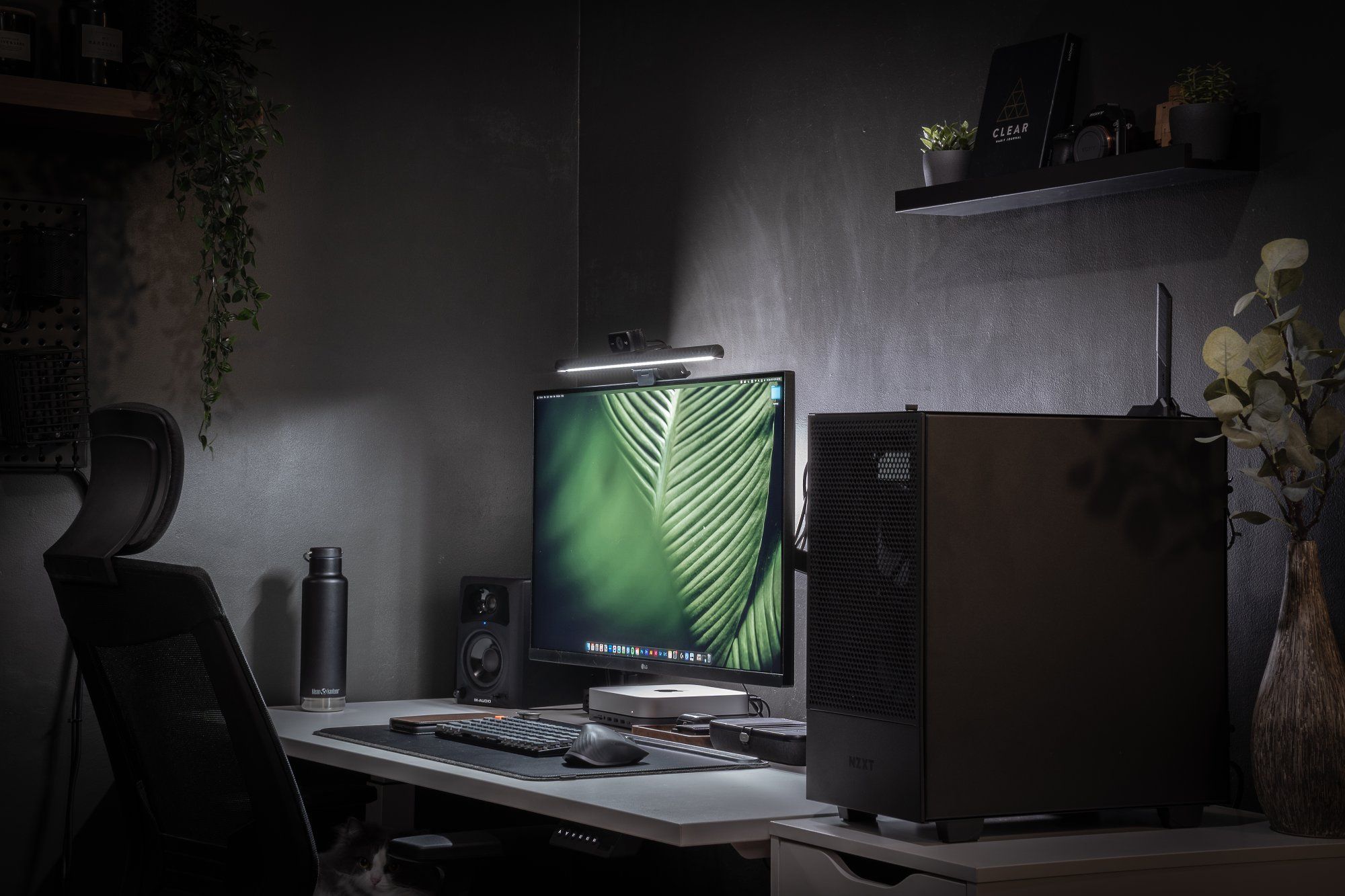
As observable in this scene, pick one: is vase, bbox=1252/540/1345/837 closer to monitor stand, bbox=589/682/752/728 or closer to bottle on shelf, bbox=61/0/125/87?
monitor stand, bbox=589/682/752/728

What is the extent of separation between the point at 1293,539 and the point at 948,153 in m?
0.77

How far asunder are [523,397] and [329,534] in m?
0.52

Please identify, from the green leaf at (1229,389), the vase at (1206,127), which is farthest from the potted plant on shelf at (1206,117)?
the green leaf at (1229,389)

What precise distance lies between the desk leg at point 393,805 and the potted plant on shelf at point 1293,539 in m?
1.35

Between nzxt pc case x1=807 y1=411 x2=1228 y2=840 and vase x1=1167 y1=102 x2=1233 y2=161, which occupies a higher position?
vase x1=1167 y1=102 x2=1233 y2=161

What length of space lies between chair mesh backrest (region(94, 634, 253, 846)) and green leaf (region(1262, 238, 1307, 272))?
1301mm

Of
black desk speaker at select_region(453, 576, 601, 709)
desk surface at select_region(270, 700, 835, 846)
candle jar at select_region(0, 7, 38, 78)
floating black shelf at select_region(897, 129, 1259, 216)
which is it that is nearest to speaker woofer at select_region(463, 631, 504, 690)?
black desk speaker at select_region(453, 576, 601, 709)

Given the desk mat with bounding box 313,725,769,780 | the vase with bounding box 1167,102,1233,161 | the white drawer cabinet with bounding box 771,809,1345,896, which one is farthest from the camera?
the desk mat with bounding box 313,725,769,780

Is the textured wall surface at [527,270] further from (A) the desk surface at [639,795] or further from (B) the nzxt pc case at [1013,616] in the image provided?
(A) the desk surface at [639,795]

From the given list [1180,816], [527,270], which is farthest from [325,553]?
[1180,816]

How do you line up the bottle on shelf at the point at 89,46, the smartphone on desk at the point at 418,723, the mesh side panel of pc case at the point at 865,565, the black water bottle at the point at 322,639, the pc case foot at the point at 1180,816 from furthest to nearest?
the black water bottle at the point at 322,639 < the bottle on shelf at the point at 89,46 < the smartphone on desk at the point at 418,723 < the pc case foot at the point at 1180,816 < the mesh side panel of pc case at the point at 865,565

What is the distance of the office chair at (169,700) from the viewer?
1.67 m

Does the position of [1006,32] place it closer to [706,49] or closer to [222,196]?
[706,49]

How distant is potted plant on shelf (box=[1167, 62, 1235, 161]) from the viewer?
5.76 ft
